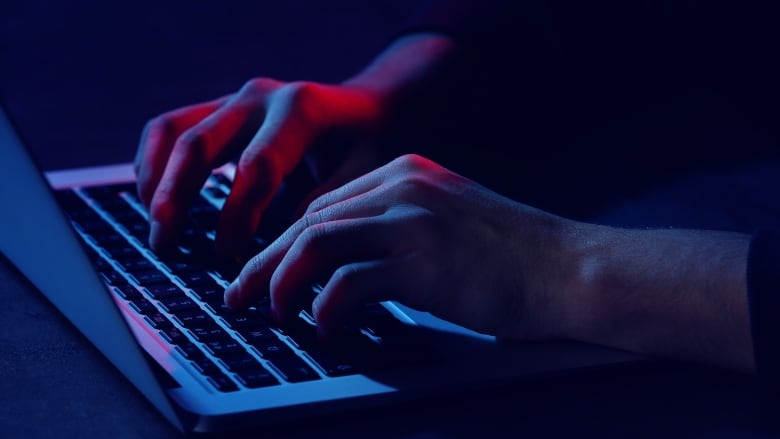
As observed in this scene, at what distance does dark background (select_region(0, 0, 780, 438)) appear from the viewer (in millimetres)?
566

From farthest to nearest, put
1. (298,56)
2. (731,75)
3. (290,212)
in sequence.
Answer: (298,56), (731,75), (290,212)

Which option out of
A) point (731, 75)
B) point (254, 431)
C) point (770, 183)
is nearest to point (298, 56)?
point (731, 75)

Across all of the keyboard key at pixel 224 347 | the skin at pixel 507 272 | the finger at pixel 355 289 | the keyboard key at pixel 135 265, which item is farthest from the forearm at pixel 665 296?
the keyboard key at pixel 135 265

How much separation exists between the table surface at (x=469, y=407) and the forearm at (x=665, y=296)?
0.02 m

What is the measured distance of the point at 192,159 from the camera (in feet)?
2.71

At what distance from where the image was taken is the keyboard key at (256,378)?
572 mm

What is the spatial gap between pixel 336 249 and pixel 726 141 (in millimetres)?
559

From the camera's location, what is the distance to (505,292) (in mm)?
666

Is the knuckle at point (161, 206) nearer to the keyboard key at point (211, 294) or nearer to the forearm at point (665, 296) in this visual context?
the keyboard key at point (211, 294)

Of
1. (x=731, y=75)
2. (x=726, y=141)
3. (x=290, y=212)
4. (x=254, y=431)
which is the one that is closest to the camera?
(x=254, y=431)

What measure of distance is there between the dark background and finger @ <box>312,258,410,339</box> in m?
0.08

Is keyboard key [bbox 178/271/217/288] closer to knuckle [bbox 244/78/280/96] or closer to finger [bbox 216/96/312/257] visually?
finger [bbox 216/96/312/257]

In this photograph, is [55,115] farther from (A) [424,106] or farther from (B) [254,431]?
(B) [254,431]

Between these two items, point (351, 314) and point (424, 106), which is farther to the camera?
point (424, 106)
